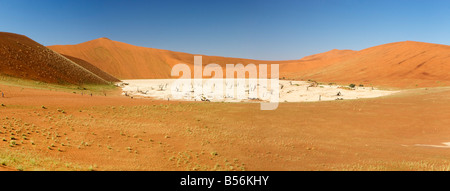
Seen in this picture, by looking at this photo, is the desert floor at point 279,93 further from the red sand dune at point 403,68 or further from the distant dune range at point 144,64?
the distant dune range at point 144,64

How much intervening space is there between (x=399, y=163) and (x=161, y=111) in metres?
15.9

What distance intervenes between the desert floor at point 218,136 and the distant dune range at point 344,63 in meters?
26.2

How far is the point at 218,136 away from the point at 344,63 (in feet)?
218

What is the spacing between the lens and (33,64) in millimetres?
35688

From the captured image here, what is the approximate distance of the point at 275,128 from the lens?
54.4 feet

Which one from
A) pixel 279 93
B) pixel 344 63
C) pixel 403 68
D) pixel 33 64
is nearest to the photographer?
pixel 33 64

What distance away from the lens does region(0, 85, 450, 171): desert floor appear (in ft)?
31.9

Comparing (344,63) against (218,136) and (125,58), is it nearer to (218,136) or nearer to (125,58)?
(218,136)

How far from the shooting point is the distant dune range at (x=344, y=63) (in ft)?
146

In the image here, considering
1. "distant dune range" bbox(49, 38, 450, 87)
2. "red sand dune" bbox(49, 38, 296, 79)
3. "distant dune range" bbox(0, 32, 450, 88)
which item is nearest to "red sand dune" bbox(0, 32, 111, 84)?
"distant dune range" bbox(0, 32, 450, 88)

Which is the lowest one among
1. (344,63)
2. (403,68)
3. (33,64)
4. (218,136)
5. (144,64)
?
(218,136)

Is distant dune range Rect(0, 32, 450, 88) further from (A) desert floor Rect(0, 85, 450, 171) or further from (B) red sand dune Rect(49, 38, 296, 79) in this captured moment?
(A) desert floor Rect(0, 85, 450, 171)

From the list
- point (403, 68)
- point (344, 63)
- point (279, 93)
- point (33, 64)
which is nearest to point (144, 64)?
point (33, 64)
